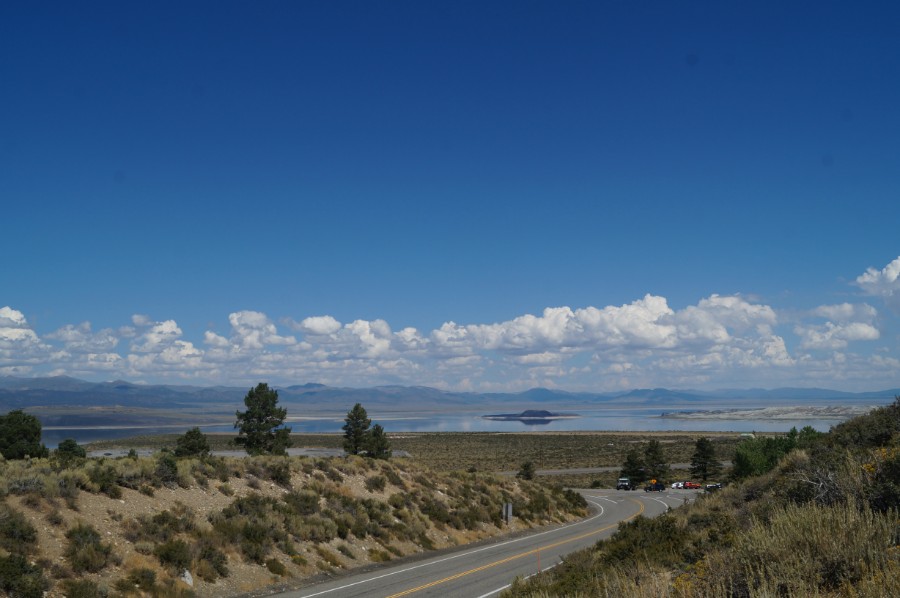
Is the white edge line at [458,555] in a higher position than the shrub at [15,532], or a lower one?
lower

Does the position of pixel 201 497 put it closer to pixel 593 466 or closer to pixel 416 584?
pixel 416 584

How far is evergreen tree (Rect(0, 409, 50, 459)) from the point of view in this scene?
4184 centimetres

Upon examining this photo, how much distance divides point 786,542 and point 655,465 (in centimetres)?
7545

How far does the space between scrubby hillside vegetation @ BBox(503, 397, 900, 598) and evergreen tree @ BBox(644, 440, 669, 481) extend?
59876mm

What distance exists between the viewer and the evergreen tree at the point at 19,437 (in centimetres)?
4184

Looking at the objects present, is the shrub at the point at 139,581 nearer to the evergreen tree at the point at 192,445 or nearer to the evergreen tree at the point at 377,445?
the evergreen tree at the point at 192,445

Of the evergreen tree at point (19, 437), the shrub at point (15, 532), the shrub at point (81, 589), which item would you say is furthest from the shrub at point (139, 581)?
the evergreen tree at point (19, 437)

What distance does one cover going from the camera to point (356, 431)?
198 feet

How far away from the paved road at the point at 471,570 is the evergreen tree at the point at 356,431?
24.8 meters

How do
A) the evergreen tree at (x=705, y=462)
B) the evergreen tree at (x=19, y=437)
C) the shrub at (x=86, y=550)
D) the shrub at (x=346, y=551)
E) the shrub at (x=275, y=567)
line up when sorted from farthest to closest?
the evergreen tree at (x=705, y=462) → the evergreen tree at (x=19, y=437) → the shrub at (x=346, y=551) → the shrub at (x=275, y=567) → the shrub at (x=86, y=550)

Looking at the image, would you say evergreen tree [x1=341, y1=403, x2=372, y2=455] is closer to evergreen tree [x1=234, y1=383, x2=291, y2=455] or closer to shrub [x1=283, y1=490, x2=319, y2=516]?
evergreen tree [x1=234, y1=383, x2=291, y2=455]

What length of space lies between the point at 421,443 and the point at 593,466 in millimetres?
60953

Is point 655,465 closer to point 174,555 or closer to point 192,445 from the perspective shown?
point 192,445

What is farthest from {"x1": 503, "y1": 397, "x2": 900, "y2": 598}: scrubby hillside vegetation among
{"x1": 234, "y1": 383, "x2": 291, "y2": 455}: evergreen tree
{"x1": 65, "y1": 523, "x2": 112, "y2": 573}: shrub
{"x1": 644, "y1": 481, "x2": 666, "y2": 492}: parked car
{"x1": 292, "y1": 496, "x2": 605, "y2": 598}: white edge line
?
{"x1": 644, "y1": 481, "x2": 666, "y2": 492}: parked car
